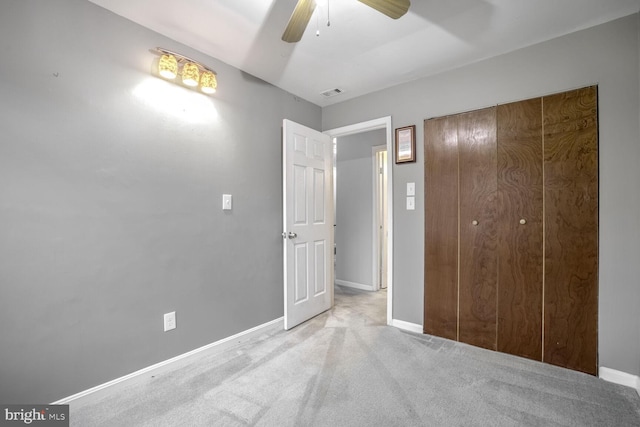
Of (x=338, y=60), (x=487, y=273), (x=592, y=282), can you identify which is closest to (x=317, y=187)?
(x=338, y=60)

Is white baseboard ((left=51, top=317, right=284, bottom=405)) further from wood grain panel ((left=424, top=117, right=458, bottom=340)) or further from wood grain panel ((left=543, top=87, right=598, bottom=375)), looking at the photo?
wood grain panel ((left=543, top=87, right=598, bottom=375))

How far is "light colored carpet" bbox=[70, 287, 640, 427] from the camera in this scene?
4.90 feet

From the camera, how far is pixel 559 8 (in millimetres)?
1701

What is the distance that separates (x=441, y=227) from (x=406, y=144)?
840mm

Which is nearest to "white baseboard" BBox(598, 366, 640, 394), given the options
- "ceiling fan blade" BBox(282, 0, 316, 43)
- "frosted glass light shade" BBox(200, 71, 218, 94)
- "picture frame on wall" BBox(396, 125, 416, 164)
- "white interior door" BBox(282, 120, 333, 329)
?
"picture frame on wall" BBox(396, 125, 416, 164)

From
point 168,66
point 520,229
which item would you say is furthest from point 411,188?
point 168,66

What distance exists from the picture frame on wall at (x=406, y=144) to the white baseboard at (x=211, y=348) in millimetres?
1986

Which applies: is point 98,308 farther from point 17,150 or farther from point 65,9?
point 65,9

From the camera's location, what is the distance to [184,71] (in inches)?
76.2

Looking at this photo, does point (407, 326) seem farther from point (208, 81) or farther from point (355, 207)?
point (208, 81)

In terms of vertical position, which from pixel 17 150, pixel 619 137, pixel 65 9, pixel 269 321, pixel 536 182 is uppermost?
pixel 65 9

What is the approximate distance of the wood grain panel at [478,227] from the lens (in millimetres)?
2244

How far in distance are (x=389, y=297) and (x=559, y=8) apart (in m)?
2.48
